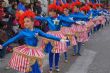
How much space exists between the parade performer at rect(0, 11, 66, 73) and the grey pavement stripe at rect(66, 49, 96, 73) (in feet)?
10.0

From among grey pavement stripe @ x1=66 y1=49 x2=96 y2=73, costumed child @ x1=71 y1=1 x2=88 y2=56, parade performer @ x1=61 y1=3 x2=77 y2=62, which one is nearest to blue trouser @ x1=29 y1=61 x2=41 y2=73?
grey pavement stripe @ x1=66 y1=49 x2=96 y2=73

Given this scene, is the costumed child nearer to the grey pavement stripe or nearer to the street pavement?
the grey pavement stripe

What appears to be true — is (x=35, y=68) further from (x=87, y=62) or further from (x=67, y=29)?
(x=87, y=62)

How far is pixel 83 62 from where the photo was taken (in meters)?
12.7

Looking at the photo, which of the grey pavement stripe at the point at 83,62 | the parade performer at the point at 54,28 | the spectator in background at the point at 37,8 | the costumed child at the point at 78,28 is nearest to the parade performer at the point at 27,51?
the parade performer at the point at 54,28

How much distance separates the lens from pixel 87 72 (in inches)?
434

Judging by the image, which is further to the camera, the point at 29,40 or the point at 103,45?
the point at 103,45

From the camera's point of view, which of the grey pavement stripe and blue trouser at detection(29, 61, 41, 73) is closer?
blue trouser at detection(29, 61, 41, 73)

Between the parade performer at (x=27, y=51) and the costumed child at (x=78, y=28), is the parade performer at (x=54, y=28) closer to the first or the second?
the parade performer at (x=27, y=51)

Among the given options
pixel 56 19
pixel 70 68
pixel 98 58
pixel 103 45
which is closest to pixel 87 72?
pixel 70 68

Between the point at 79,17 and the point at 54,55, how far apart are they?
3.04 meters

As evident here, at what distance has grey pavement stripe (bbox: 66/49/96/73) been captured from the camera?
11336 millimetres

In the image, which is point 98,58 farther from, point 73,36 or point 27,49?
point 27,49

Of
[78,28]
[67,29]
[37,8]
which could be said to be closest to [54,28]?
[67,29]
